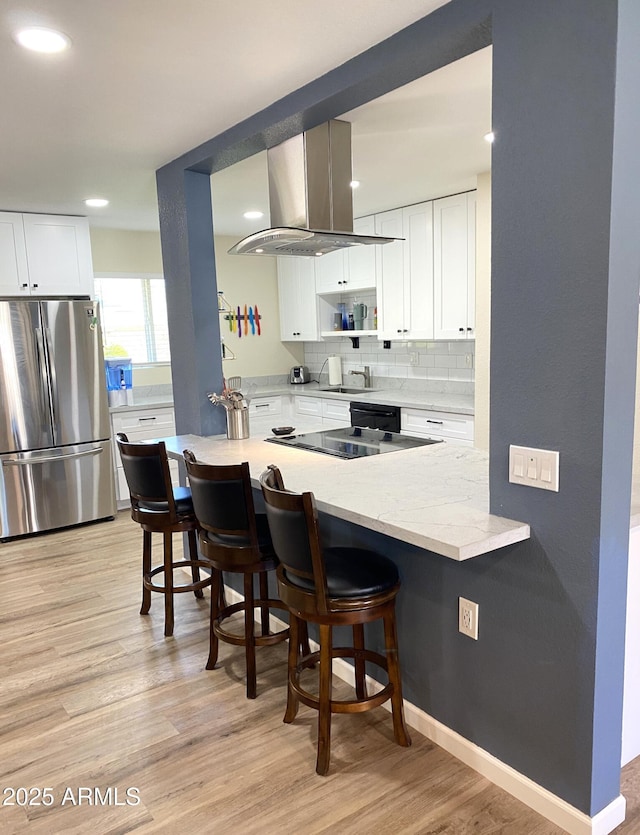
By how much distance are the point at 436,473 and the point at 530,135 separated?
4.21 feet

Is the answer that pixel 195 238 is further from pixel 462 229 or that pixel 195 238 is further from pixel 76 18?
pixel 462 229

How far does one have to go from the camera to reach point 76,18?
1877 millimetres

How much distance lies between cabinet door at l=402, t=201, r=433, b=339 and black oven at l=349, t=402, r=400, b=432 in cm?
66

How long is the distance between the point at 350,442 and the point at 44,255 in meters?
3.21

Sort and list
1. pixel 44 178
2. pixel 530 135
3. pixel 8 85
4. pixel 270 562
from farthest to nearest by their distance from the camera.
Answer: pixel 44 178 → pixel 270 562 → pixel 8 85 → pixel 530 135

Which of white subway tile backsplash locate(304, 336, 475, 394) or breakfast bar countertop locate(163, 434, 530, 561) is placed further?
white subway tile backsplash locate(304, 336, 475, 394)

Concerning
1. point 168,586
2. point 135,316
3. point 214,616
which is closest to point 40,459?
point 135,316

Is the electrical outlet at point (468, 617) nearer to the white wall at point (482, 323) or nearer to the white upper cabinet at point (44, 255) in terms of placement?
the white wall at point (482, 323)

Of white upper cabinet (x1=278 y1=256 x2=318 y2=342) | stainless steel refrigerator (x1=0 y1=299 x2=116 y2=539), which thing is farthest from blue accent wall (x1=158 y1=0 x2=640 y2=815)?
white upper cabinet (x1=278 y1=256 x2=318 y2=342)

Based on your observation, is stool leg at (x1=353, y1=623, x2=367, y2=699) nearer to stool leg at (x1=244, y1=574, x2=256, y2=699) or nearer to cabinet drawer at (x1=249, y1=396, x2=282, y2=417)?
stool leg at (x1=244, y1=574, x2=256, y2=699)

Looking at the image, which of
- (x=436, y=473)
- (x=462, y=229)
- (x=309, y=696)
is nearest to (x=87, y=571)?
(x=309, y=696)

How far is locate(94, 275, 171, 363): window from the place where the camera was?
223 inches

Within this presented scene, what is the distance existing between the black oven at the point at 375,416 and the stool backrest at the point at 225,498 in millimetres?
2561

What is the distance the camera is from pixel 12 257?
15.1 ft
